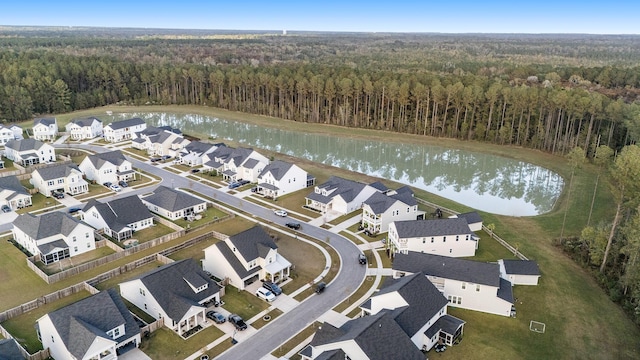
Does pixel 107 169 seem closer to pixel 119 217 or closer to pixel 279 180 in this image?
pixel 119 217

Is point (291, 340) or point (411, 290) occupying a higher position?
point (411, 290)

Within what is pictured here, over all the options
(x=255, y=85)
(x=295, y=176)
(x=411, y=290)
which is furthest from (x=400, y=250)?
(x=255, y=85)

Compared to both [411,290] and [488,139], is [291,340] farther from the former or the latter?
[488,139]

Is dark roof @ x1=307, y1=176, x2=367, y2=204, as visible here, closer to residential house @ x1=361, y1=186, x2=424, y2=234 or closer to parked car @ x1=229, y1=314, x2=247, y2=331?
residential house @ x1=361, y1=186, x2=424, y2=234

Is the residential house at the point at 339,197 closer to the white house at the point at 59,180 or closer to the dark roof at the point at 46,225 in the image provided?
the dark roof at the point at 46,225

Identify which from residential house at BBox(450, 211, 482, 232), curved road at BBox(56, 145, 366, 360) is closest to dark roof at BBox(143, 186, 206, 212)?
curved road at BBox(56, 145, 366, 360)

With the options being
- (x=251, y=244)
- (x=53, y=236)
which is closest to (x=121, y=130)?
(x=53, y=236)
